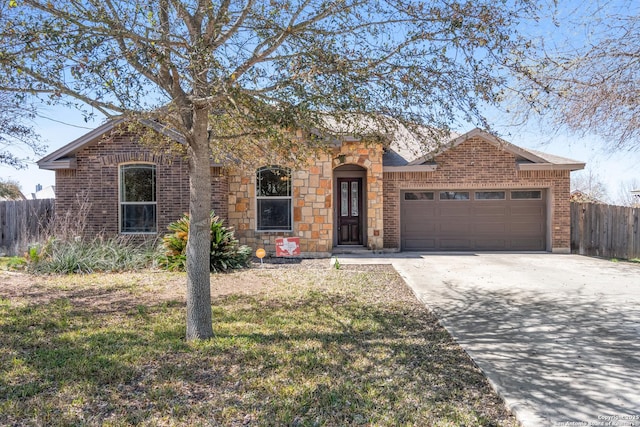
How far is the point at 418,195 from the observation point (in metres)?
14.4

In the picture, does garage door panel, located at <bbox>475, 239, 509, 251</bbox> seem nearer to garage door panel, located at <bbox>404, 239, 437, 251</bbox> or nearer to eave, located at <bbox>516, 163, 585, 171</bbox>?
garage door panel, located at <bbox>404, 239, 437, 251</bbox>

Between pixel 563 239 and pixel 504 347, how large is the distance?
11.0 meters

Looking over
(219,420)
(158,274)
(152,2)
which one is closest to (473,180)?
(158,274)

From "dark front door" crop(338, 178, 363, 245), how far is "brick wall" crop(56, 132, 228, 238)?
12.8 feet

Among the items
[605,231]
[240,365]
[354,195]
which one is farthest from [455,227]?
[240,365]

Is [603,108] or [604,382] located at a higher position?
[603,108]

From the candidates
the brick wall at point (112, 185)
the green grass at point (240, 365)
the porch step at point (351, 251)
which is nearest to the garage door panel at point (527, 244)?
the porch step at point (351, 251)

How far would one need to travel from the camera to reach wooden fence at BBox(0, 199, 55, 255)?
567 inches

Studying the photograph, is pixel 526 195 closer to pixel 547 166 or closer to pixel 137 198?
pixel 547 166

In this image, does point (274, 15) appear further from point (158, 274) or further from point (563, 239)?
point (563, 239)

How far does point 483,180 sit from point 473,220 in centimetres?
138

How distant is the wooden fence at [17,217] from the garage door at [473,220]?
480 inches

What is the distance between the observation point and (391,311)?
6.41m

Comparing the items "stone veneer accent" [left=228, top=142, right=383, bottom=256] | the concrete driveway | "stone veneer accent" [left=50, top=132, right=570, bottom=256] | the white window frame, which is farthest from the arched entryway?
the white window frame
